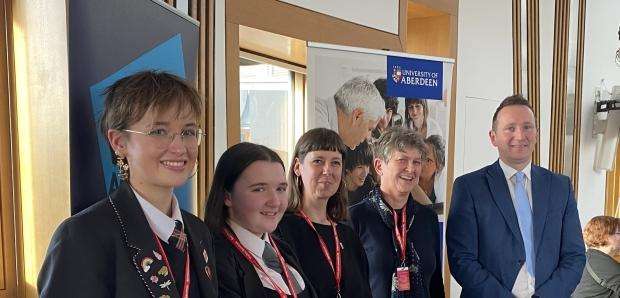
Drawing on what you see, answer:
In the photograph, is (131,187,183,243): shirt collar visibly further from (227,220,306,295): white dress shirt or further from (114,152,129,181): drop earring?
(227,220,306,295): white dress shirt

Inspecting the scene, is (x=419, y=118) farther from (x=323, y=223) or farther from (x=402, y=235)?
(x=323, y=223)

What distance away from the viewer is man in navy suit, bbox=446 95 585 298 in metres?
2.62

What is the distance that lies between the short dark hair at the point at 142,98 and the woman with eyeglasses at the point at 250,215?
1.09 feet

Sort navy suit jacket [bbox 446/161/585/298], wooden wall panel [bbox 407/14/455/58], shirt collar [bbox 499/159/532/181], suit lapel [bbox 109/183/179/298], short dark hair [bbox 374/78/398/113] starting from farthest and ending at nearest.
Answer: wooden wall panel [bbox 407/14/455/58] < short dark hair [bbox 374/78/398/113] < shirt collar [bbox 499/159/532/181] < navy suit jacket [bbox 446/161/585/298] < suit lapel [bbox 109/183/179/298]

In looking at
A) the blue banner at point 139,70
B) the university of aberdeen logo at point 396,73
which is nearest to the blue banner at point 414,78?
the university of aberdeen logo at point 396,73

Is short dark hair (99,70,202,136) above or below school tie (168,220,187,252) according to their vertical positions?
above

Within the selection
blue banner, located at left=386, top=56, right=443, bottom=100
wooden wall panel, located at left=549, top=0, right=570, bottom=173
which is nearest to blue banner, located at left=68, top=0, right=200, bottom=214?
blue banner, located at left=386, top=56, right=443, bottom=100

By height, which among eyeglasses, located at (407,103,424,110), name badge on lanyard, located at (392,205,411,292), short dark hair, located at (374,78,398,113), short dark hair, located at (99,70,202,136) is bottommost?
name badge on lanyard, located at (392,205,411,292)

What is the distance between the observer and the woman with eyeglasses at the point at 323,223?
2.04 metres

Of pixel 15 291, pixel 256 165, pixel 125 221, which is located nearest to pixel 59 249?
pixel 125 221

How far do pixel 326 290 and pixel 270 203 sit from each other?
522 millimetres

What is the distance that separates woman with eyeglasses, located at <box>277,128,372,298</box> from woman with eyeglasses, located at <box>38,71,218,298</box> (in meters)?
0.62

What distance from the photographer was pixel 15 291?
2172 millimetres

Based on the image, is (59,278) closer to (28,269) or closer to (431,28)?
(28,269)
